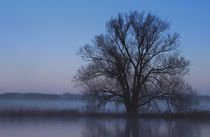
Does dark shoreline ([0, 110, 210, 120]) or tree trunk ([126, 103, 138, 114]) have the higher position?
tree trunk ([126, 103, 138, 114])

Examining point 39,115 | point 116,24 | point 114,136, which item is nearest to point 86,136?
point 114,136

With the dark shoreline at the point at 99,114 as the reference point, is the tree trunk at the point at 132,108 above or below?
above

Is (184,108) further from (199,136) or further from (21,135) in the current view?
(21,135)

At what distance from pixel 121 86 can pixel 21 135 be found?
16016 mm

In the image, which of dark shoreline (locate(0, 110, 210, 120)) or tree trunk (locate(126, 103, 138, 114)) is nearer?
dark shoreline (locate(0, 110, 210, 120))

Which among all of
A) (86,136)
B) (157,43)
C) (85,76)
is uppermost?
(157,43)

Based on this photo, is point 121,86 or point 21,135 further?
point 121,86

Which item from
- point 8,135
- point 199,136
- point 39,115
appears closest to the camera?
A: point 8,135

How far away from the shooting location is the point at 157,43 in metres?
33.1

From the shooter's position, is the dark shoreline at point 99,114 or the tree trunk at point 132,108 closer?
the dark shoreline at point 99,114

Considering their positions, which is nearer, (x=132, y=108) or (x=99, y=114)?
(x=99, y=114)

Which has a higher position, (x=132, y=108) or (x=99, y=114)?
(x=132, y=108)

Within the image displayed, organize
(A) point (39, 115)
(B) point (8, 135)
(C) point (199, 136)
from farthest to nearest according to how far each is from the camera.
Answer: (A) point (39, 115)
(C) point (199, 136)
(B) point (8, 135)

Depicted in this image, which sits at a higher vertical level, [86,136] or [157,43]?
[157,43]
